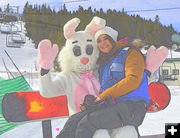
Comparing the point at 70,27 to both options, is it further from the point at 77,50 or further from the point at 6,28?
the point at 6,28

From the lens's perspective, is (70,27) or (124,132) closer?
(124,132)

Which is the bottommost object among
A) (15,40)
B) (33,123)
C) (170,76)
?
(33,123)

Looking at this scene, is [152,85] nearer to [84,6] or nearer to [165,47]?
[165,47]

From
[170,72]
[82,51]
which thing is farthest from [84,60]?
[170,72]

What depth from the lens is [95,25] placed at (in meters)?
1.49

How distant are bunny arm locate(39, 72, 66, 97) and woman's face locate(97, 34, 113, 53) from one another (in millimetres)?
219

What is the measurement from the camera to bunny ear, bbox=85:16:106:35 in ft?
4.87

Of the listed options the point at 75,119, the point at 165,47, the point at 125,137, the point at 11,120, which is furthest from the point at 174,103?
the point at 11,120

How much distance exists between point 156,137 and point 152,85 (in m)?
0.26

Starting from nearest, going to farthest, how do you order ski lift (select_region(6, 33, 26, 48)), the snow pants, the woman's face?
1. the snow pants
2. the woman's face
3. ski lift (select_region(6, 33, 26, 48))

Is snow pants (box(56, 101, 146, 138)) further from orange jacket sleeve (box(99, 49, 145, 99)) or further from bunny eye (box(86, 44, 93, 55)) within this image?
bunny eye (box(86, 44, 93, 55))

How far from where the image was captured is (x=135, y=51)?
140cm

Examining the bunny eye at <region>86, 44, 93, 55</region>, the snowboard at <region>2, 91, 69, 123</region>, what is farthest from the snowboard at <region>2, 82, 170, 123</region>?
the bunny eye at <region>86, 44, 93, 55</region>

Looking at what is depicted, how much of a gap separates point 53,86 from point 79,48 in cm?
21
